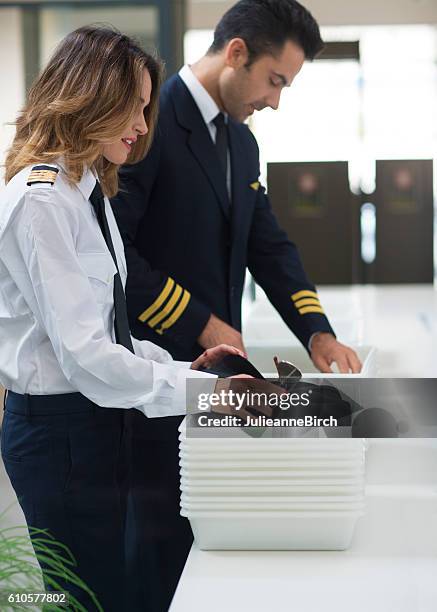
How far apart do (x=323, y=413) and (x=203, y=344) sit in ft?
2.53

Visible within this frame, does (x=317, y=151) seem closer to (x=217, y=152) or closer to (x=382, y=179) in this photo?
(x=382, y=179)

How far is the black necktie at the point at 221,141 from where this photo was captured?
2357 millimetres

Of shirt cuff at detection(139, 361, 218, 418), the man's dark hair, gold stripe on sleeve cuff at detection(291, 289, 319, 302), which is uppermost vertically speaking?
the man's dark hair

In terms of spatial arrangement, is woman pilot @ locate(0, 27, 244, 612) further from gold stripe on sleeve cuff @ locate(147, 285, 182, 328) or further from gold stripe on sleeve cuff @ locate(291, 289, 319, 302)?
gold stripe on sleeve cuff @ locate(291, 289, 319, 302)

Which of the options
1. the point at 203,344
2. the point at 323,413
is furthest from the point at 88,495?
the point at 203,344

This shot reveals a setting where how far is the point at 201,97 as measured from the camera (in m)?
2.30

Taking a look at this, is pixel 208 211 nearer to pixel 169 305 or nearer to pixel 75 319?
pixel 169 305

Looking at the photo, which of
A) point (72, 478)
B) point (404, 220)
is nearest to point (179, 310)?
point (72, 478)

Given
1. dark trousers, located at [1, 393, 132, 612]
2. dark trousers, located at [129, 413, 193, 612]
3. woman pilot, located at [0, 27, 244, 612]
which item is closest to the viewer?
woman pilot, located at [0, 27, 244, 612]

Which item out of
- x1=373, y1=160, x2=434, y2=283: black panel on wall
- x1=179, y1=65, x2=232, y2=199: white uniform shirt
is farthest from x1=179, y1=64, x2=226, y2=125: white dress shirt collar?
x1=373, y1=160, x2=434, y2=283: black panel on wall

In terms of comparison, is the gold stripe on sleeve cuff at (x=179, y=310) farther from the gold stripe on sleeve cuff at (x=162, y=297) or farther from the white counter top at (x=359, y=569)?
the white counter top at (x=359, y=569)

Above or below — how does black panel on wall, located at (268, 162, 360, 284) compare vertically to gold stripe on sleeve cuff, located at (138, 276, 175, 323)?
below

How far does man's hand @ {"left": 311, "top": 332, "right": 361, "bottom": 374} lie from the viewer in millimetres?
2131

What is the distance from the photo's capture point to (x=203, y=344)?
2.11 metres
